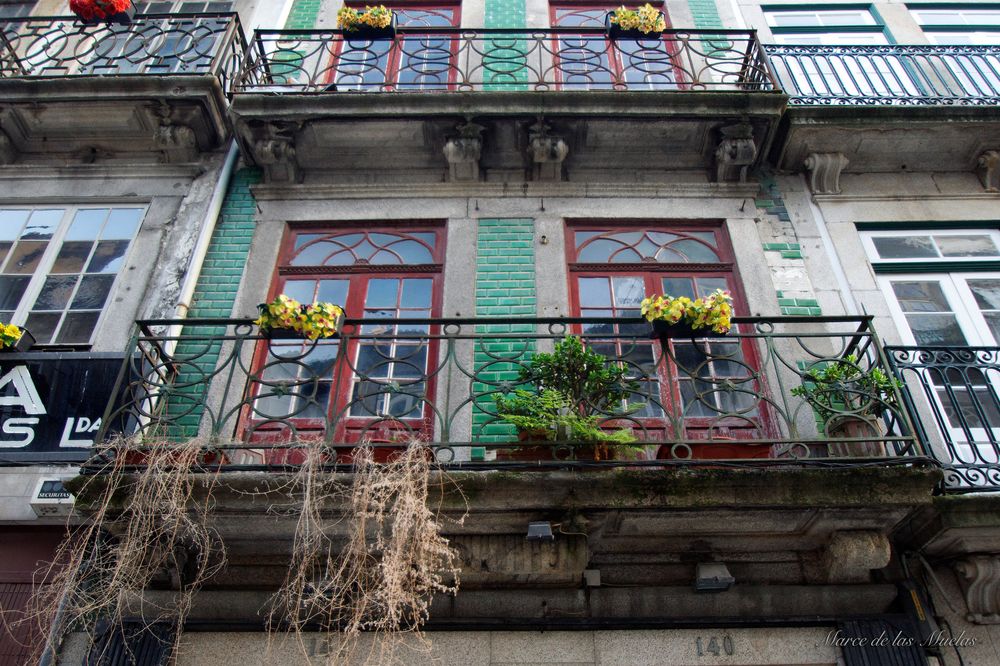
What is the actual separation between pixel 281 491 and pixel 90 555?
4.95 ft

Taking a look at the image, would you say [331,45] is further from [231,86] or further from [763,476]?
[763,476]

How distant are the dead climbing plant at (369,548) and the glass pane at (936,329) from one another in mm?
4253

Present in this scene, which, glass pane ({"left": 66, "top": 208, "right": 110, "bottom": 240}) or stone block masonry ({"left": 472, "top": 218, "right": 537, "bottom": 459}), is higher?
glass pane ({"left": 66, "top": 208, "right": 110, "bottom": 240})

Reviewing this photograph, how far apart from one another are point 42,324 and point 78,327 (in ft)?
1.04

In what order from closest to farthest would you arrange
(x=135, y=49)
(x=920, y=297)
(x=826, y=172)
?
(x=920, y=297), (x=826, y=172), (x=135, y=49)

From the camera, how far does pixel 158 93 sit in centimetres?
712

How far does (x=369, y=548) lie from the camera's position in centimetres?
450

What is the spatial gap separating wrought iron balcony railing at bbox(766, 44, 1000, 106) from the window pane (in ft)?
24.3

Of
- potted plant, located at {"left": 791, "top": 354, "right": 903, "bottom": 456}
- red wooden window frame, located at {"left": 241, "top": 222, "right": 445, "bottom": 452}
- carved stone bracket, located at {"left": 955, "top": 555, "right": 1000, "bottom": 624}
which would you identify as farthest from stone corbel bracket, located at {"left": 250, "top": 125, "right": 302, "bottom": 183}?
carved stone bracket, located at {"left": 955, "top": 555, "right": 1000, "bottom": 624}

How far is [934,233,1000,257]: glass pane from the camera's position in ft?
22.4

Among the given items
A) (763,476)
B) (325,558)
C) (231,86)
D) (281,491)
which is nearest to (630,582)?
(763,476)

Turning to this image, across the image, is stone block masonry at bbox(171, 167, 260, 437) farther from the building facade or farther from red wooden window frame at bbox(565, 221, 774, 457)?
red wooden window frame at bbox(565, 221, 774, 457)

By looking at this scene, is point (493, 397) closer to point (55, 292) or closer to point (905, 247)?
point (55, 292)

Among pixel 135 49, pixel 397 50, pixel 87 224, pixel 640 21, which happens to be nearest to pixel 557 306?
pixel 640 21
